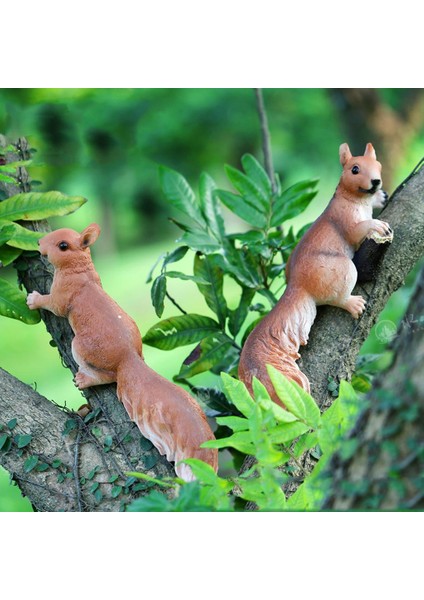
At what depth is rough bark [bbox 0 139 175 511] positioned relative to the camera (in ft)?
5.68

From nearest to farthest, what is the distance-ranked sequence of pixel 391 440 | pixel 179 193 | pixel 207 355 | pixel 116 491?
pixel 391 440, pixel 116 491, pixel 207 355, pixel 179 193

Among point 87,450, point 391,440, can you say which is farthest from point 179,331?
point 391,440

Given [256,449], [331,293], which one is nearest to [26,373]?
[331,293]

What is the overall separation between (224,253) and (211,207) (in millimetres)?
151

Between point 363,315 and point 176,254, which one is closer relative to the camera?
point 363,315

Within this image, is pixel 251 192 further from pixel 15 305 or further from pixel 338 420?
pixel 338 420

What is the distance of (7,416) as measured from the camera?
5.79 ft

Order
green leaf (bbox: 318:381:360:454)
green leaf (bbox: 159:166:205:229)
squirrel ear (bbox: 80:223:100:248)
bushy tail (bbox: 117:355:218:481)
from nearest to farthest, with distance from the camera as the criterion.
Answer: green leaf (bbox: 318:381:360:454) → bushy tail (bbox: 117:355:218:481) → squirrel ear (bbox: 80:223:100:248) → green leaf (bbox: 159:166:205:229)

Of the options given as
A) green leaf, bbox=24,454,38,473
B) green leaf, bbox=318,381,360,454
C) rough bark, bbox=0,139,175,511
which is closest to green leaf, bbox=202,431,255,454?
green leaf, bbox=318,381,360,454

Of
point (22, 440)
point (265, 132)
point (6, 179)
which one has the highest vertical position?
point (265, 132)

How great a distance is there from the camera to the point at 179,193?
2154mm

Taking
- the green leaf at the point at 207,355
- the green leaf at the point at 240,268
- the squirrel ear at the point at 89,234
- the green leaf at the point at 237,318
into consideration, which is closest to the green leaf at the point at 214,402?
the green leaf at the point at 207,355

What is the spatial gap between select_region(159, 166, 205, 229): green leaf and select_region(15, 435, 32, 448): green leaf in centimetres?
74

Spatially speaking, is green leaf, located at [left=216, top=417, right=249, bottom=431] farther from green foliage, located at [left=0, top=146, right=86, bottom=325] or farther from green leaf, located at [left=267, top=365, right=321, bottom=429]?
green foliage, located at [left=0, top=146, right=86, bottom=325]
